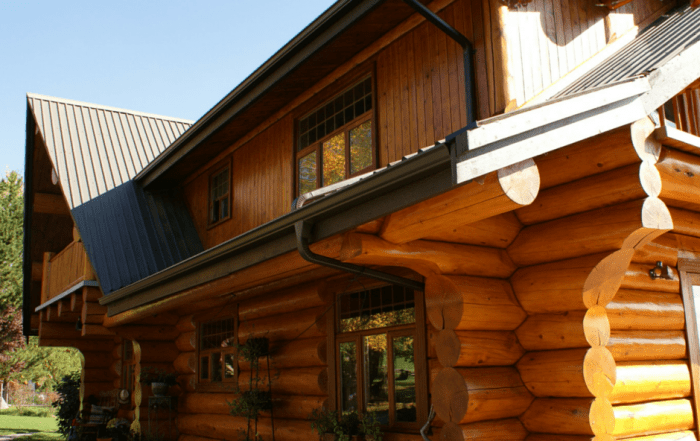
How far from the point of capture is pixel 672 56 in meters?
4.90

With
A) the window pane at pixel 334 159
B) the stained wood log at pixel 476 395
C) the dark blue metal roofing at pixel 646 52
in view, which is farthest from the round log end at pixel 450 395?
the window pane at pixel 334 159

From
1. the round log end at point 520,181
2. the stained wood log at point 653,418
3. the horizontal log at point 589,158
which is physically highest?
the horizontal log at point 589,158

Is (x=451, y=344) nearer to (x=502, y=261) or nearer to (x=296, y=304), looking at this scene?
(x=502, y=261)

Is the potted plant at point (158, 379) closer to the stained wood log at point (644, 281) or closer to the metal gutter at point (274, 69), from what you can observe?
the metal gutter at point (274, 69)

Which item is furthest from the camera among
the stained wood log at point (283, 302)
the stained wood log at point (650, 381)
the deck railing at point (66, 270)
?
the deck railing at point (66, 270)

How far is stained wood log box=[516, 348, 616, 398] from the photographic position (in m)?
5.10

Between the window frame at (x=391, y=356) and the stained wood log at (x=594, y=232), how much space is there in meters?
1.42

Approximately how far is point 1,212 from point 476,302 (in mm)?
30537

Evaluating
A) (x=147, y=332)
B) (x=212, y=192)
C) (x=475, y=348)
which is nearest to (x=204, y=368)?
(x=147, y=332)

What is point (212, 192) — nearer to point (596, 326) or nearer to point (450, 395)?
point (450, 395)

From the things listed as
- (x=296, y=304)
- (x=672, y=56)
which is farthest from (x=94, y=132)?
(x=672, y=56)

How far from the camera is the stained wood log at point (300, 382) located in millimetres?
8070

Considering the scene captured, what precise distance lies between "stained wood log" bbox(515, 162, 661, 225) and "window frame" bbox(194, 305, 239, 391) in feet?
19.4

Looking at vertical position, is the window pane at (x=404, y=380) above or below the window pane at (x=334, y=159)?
below
